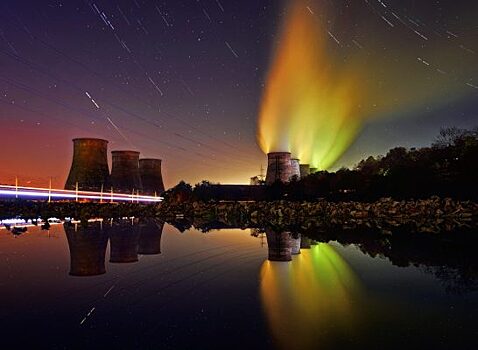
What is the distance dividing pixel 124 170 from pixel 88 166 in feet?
18.3

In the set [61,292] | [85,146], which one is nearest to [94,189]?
[85,146]

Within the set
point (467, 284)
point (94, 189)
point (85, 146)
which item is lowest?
point (467, 284)

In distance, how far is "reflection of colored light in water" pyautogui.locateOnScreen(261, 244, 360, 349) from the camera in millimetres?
1949

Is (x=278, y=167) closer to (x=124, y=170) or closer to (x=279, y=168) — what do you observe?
(x=279, y=168)

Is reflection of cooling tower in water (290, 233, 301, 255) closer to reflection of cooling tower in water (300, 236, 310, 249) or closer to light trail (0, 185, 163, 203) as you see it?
reflection of cooling tower in water (300, 236, 310, 249)

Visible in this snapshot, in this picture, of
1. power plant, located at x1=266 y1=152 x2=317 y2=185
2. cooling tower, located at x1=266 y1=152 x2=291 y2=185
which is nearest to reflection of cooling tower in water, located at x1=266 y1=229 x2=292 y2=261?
power plant, located at x1=266 y1=152 x2=317 y2=185

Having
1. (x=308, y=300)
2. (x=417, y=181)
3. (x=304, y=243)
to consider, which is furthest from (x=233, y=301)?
(x=417, y=181)

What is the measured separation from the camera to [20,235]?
7.12 m

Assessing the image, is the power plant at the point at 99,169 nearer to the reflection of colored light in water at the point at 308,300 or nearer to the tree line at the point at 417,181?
the tree line at the point at 417,181

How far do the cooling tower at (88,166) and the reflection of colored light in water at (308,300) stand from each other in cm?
2433

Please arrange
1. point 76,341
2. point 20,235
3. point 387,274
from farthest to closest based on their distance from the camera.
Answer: point 20,235, point 387,274, point 76,341

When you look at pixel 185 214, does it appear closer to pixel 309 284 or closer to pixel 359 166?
pixel 309 284

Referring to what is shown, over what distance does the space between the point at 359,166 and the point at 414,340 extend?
50115mm

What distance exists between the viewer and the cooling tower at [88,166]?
26.1m
